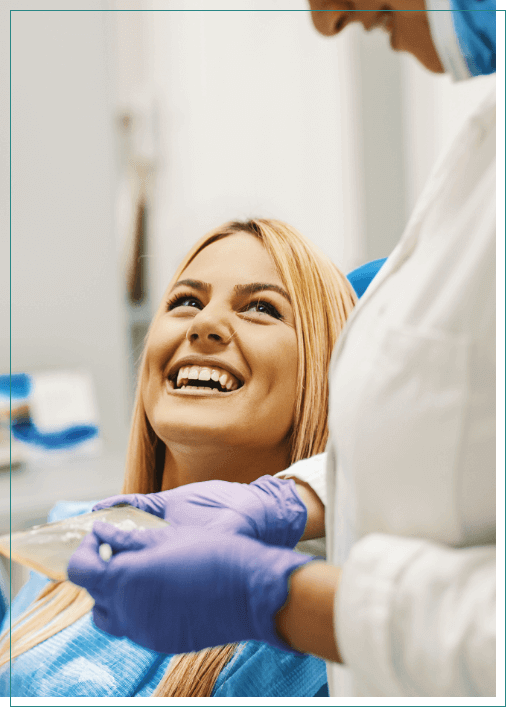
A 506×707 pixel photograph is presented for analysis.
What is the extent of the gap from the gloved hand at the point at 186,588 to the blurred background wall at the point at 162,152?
58 centimetres

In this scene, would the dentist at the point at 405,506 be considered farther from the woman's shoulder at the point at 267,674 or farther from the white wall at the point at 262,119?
the white wall at the point at 262,119

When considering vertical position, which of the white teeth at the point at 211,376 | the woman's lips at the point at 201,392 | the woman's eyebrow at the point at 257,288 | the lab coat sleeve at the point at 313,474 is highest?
the woman's eyebrow at the point at 257,288

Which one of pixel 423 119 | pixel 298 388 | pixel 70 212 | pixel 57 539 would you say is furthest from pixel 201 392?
pixel 70 212

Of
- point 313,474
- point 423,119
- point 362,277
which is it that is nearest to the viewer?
point 313,474

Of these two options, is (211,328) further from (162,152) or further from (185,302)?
(162,152)

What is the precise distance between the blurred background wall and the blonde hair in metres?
0.10

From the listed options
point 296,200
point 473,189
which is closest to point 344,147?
point 296,200

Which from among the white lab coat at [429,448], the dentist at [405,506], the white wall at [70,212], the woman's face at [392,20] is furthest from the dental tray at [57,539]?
the white wall at [70,212]

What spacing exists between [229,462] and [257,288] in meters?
0.24

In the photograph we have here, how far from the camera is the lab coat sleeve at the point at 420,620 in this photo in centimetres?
35

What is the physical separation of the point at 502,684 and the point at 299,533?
0.26 m

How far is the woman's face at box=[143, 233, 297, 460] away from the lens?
29.1 inches

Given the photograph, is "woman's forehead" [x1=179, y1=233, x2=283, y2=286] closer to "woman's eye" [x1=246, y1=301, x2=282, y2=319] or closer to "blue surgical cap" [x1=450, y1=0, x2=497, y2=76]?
"woman's eye" [x1=246, y1=301, x2=282, y2=319]

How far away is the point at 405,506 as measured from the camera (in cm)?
42
